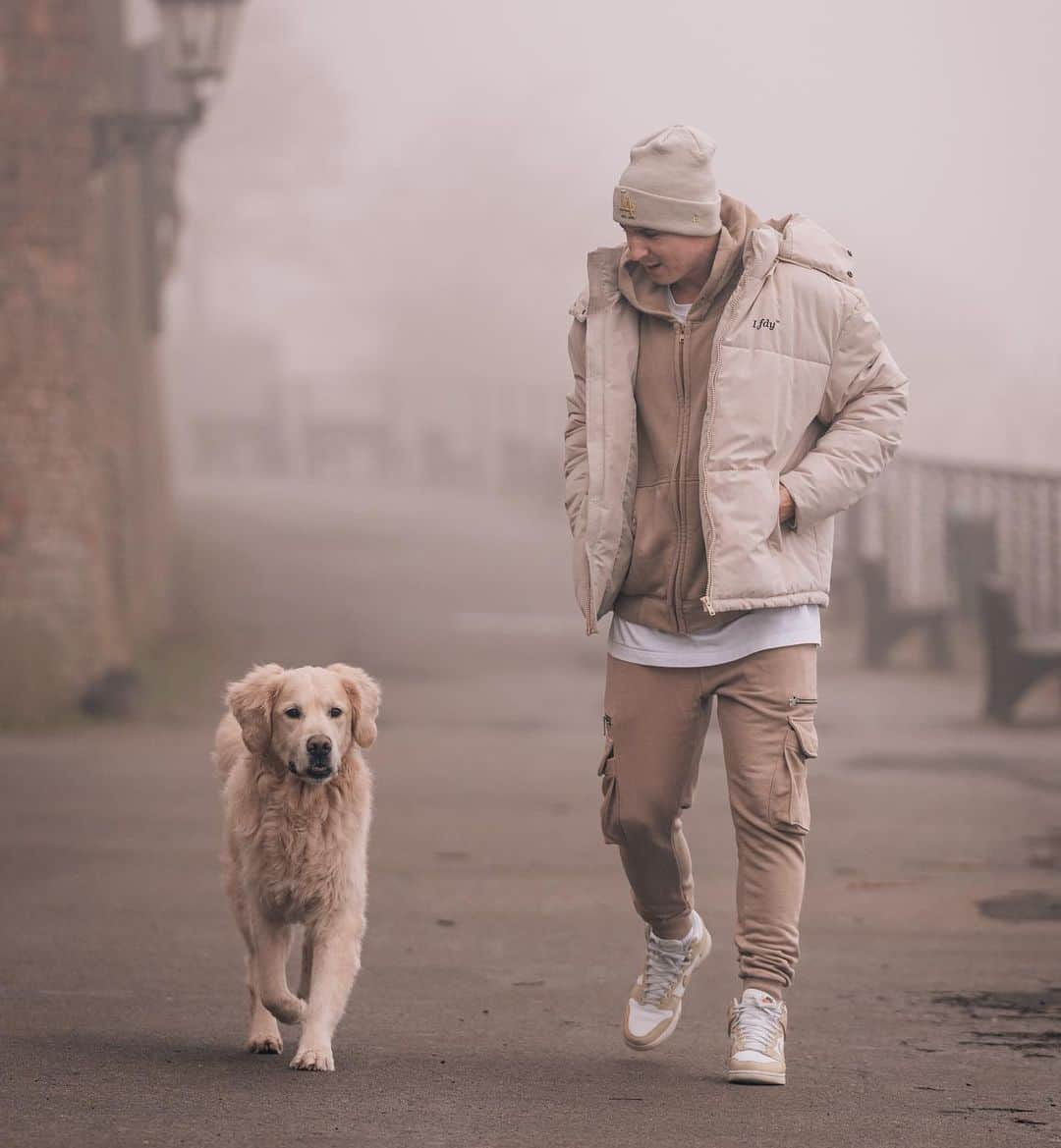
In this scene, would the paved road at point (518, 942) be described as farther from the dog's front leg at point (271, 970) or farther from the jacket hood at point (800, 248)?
the jacket hood at point (800, 248)

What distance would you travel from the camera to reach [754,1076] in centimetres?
518

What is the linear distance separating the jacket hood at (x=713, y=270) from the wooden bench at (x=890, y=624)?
35.3ft

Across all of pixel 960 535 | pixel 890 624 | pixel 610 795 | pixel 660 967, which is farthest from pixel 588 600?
pixel 960 535

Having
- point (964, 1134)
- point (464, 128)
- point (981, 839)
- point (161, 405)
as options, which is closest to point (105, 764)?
point (981, 839)

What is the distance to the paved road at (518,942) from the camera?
494 centimetres

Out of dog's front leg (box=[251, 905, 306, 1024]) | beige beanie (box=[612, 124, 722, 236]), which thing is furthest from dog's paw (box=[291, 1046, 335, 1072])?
beige beanie (box=[612, 124, 722, 236])

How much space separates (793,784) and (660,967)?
64 centimetres

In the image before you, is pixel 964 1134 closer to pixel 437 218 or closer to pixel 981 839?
pixel 981 839

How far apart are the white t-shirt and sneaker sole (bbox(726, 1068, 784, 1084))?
3.07ft

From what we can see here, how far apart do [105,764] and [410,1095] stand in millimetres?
6399

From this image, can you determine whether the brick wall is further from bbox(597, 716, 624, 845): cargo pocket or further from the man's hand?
the man's hand

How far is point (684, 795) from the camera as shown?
548cm

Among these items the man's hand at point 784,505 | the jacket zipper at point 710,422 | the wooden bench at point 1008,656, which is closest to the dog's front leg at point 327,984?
the jacket zipper at point 710,422

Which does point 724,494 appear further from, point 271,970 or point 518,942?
point 518,942
